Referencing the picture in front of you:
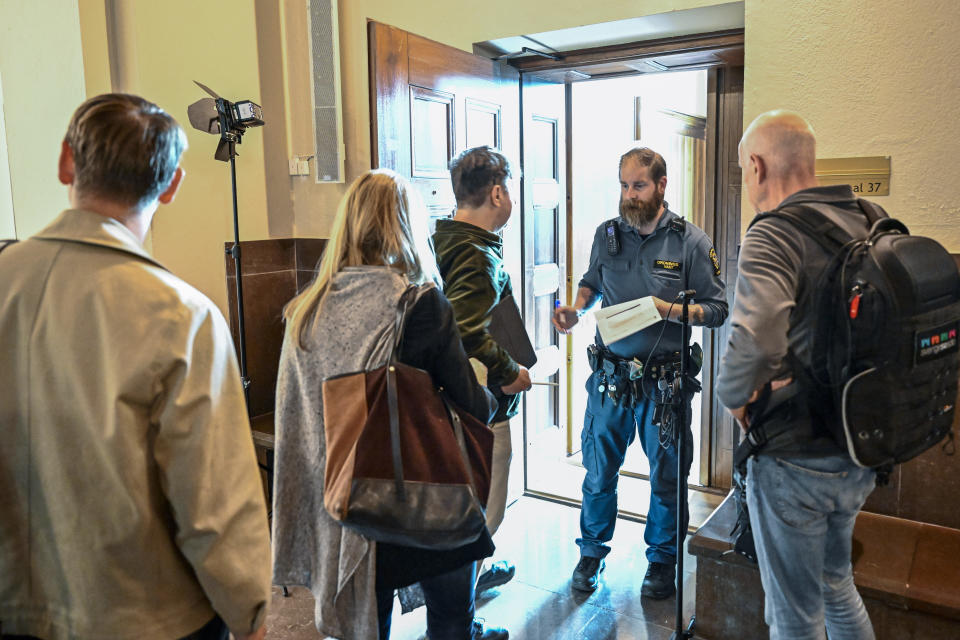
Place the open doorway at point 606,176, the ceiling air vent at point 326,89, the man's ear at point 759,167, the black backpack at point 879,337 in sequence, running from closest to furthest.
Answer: the black backpack at point 879,337 → the man's ear at point 759,167 → the ceiling air vent at point 326,89 → the open doorway at point 606,176

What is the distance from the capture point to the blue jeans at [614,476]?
109 inches

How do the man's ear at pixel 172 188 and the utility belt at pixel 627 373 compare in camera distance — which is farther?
the utility belt at pixel 627 373

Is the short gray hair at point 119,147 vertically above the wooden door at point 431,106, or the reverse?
the wooden door at point 431,106

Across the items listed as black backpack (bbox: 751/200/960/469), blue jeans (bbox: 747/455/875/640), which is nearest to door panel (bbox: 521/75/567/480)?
blue jeans (bbox: 747/455/875/640)

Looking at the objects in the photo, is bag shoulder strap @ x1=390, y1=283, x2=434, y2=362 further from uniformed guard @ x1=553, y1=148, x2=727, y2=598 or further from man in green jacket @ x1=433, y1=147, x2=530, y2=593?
uniformed guard @ x1=553, y1=148, x2=727, y2=598

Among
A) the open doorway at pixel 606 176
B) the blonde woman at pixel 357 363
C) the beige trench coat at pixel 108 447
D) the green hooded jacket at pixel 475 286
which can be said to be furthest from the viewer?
the open doorway at pixel 606 176

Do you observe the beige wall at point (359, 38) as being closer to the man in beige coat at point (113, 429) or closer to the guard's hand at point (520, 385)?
the guard's hand at point (520, 385)

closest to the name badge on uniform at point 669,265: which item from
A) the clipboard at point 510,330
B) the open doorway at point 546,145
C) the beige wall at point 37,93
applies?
the clipboard at point 510,330

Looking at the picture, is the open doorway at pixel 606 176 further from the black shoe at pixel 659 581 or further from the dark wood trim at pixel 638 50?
the black shoe at pixel 659 581

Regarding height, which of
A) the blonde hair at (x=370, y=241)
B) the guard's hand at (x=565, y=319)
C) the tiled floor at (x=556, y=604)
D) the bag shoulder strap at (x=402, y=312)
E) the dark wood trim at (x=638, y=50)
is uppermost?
the dark wood trim at (x=638, y=50)

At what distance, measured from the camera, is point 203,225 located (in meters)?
3.35

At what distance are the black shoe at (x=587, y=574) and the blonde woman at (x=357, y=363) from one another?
1.17 meters

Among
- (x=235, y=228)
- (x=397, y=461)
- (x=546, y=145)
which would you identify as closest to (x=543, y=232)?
(x=546, y=145)

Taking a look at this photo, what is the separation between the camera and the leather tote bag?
61.0 inches
